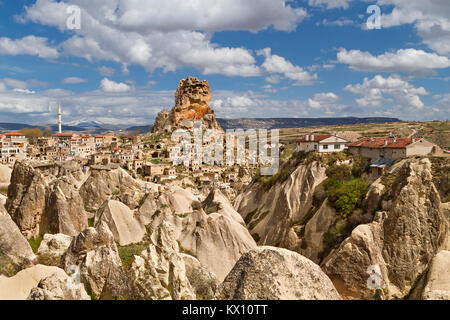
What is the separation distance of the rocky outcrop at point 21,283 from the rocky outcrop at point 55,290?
171 cm

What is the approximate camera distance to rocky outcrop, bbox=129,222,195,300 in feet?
29.5

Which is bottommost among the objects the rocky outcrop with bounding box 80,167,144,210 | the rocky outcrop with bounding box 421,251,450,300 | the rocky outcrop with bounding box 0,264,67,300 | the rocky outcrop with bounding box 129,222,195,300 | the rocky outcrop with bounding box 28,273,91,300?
the rocky outcrop with bounding box 80,167,144,210

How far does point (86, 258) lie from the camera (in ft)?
38.6

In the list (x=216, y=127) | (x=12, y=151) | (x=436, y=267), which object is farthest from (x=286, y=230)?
(x=216, y=127)

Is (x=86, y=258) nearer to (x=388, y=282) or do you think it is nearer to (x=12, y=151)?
Result: (x=388, y=282)

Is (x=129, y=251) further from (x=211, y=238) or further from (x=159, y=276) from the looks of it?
(x=159, y=276)

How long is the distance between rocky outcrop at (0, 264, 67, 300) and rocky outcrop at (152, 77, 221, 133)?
123657 millimetres

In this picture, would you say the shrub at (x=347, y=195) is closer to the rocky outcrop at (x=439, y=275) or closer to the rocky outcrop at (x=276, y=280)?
the rocky outcrop at (x=439, y=275)

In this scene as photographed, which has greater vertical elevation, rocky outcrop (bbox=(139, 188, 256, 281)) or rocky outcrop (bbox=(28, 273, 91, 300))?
rocky outcrop (bbox=(28, 273, 91, 300))

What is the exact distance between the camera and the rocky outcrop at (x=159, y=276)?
29.5 ft

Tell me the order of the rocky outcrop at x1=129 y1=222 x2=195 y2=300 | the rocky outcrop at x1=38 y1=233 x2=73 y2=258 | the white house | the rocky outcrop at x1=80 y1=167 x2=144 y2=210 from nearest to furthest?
the rocky outcrop at x1=129 y1=222 x2=195 y2=300, the rocky outcrop at x1=38 y1=233 x2=73 y2=258, the rocky outcrop at x1=80 y1=167 x2=144 y2=210, the white house

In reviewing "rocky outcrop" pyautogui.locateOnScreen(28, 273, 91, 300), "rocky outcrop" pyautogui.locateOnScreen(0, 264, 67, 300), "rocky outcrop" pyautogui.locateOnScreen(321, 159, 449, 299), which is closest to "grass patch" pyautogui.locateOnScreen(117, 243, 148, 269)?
"rocky outcrop" pyautogui.locateOnScreen(0, 264, 67, 300)

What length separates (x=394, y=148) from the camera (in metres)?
31.2

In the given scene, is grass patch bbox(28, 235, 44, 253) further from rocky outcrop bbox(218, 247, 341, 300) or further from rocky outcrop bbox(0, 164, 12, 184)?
rocky outcrop bbox(0, 164, 12, 184)
